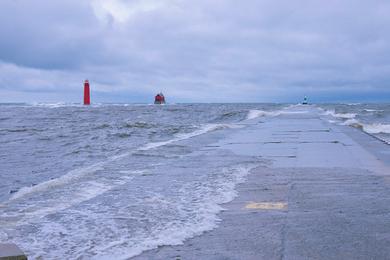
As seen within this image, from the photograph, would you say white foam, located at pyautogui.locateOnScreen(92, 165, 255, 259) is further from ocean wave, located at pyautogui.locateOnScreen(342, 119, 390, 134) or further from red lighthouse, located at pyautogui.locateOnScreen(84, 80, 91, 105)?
red lighthouse, located at pyautogui.locateOnScreen(84, 80, 91, 105)

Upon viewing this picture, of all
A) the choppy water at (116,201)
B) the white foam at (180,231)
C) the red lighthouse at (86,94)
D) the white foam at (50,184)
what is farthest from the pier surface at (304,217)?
the red lighthouse at (86,94)

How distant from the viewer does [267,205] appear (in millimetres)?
6246

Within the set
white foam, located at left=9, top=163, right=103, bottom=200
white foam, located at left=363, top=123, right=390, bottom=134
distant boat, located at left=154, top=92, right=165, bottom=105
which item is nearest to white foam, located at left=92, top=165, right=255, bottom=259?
white foam, located at left=9, top=163, right=103, bottom=200

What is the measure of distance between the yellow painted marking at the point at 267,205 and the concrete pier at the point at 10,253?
305 cm

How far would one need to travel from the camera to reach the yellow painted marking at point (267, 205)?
6.09 metres

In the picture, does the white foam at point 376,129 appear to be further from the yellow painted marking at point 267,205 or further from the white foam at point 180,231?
the yellow painted marking at point 267,205

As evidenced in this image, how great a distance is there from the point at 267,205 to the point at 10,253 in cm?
336

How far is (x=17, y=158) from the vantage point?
539 inches

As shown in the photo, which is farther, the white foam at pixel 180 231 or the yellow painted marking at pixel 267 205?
the yellow painted marking at pixel 267 205

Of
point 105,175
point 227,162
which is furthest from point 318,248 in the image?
point 227,162

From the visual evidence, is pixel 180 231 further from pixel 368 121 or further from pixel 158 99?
pixel 158 99

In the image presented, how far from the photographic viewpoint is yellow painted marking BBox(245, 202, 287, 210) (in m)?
6.09

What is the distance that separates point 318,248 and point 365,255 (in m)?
0.39

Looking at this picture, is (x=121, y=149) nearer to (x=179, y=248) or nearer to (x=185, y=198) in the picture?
(x=185, y=198)
